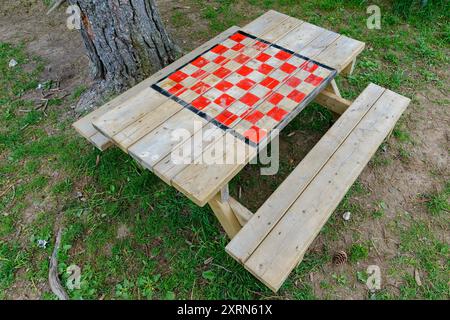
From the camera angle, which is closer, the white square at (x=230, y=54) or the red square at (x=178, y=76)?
the red square at (x=178, y=76)

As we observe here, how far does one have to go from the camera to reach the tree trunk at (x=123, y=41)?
2471 millimetres

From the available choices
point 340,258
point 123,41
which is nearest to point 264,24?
point 123,41

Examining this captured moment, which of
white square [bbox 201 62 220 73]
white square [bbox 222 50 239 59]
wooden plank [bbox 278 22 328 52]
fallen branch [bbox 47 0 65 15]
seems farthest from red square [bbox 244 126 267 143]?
fallen branch [bbox 47 0 65 15]

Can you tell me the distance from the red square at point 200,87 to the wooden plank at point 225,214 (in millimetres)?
624

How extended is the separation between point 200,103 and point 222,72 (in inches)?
12.3

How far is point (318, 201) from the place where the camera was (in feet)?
5.80

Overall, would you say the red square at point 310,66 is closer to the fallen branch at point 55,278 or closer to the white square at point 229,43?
the white square at point 229,43

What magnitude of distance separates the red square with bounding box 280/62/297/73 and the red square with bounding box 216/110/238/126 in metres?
0.52

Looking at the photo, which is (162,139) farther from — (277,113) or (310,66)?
(310,66)

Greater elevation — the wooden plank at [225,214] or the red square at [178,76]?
the red square at [178,76]

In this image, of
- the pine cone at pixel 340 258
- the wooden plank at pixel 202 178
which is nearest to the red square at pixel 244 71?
the wooden plank at pixel 202 178

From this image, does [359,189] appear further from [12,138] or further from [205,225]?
[12,138]

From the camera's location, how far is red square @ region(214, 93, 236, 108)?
187 cm

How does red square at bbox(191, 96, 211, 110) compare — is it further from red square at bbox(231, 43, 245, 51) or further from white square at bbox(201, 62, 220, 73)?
red square at bbox(231, 43, 245, 51)
